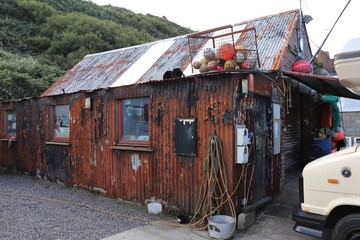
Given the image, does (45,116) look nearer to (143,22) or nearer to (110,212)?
(110,212)

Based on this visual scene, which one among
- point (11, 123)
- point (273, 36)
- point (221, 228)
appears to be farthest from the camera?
point (11, 123)

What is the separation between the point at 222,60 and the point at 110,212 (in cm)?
396

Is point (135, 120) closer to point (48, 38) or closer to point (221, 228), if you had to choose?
point (221, 228)

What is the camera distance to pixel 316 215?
4203mm

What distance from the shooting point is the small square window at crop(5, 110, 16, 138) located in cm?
1175

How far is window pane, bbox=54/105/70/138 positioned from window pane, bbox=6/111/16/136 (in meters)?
3.01

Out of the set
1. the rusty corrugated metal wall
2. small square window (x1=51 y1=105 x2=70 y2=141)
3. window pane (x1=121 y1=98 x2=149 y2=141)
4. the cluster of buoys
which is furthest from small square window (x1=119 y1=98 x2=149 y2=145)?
small square window (x1=51 y1=105 x2=70 y2=141)

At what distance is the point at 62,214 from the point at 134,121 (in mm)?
2559

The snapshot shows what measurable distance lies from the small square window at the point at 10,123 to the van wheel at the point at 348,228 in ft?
37.4

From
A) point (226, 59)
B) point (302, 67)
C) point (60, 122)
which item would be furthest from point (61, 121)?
point (302, 67)

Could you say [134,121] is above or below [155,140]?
above

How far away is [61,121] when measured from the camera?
9570 millimetres

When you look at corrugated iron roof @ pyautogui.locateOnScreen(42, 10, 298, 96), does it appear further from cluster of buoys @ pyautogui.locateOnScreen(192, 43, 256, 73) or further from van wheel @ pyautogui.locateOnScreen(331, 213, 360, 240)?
van wheel @ pyautogui.locateOnScreen(331, 213, 360, 240)

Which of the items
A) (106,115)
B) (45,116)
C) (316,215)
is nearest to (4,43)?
(45,116)
